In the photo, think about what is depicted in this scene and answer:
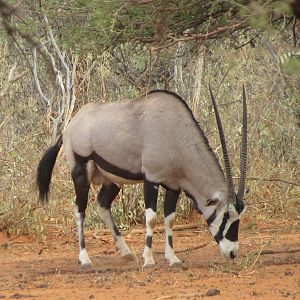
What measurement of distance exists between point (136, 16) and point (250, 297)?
2528 millimetres

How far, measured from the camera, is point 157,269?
27.4ft

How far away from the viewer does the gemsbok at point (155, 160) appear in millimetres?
8531

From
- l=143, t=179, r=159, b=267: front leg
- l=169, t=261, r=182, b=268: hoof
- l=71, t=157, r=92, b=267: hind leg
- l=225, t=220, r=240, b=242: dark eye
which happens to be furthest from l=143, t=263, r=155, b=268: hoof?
A: l=225, t=220, r=240, b=242: dark eye

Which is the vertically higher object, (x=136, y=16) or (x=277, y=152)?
(x=136, y=16)

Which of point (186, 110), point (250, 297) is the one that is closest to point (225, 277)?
point (250, 297)

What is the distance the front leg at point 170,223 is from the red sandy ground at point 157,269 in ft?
0.46

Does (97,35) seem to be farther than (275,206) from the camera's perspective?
No

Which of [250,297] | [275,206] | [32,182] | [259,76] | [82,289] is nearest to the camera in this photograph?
[250,297]

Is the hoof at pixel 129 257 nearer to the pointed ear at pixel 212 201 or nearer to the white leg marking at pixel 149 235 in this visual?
the white leg marking at pixel 149 235

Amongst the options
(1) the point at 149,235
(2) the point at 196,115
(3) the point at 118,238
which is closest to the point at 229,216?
(1) the point at 149,235

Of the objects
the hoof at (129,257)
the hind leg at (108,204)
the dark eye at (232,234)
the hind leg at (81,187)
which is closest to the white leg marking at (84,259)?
the hind leg at (81,187)

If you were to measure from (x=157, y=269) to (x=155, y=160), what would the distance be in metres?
1.03

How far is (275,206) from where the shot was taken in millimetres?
11844

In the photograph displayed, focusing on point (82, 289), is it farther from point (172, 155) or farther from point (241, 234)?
point (241, 234)
